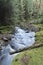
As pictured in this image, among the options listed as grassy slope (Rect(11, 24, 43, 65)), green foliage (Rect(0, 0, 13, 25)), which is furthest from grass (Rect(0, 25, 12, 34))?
grassy slope (Rect(11, 24, 43, 65))

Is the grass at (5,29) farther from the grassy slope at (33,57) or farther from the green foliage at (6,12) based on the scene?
the grassy slope at (33,57)

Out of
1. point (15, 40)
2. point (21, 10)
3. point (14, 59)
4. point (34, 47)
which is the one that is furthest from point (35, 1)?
point (14, 59)

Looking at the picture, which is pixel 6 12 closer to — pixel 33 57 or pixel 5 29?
pixel 5 29

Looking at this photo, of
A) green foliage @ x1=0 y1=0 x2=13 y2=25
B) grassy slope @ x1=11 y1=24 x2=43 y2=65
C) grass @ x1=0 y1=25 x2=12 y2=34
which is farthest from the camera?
green foliage @ x1=0 y1=0 x2=13 y2=25

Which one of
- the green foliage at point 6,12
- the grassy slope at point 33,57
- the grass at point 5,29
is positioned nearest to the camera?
the grassy slope at point 33,57

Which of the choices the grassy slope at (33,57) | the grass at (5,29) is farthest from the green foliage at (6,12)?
the grassy slope at (33,57)

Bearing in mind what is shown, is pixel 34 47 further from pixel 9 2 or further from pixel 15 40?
pixel 9 2

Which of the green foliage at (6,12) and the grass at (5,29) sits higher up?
the green foliage at (6,12)

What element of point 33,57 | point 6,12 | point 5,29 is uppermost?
point 33,57

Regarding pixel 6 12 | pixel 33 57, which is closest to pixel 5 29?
pixel 6 12

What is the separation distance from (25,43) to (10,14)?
10678 mm

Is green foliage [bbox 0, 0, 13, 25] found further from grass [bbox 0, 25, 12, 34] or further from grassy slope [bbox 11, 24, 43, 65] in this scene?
grassy slope [bbox 11, 24, 43, 65]

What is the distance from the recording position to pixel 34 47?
20266 millimetres

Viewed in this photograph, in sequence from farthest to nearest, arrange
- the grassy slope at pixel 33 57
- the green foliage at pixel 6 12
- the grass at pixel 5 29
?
1. the green foliage at pixel 6 12
2. the grass at pixel 5 29
3. the grassy slope at pixel 33 57
